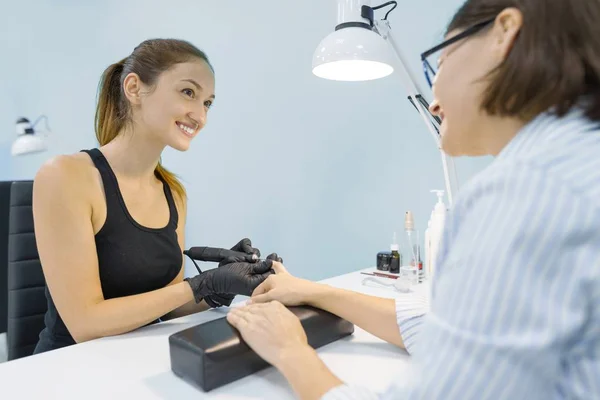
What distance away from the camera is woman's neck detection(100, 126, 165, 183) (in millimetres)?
1045

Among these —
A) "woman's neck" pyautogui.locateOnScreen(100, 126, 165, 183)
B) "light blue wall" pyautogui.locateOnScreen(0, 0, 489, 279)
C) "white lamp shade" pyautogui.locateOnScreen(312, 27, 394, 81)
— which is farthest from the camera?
"light blue wall" pyautogui.locateOnScreen(0, 0, 489, 279)

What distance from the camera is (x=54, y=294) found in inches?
33.6

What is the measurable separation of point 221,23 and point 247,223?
0.91 meters

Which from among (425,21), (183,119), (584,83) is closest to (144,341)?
(183,119)

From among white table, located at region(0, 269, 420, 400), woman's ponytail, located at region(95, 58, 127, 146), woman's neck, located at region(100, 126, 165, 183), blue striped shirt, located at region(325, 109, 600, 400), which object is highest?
woman's ponytail, located at region(95, 58, 127, 146)

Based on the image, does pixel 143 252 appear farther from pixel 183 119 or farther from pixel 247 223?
pixel 247 223

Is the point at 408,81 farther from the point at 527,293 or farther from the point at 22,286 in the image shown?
the point at 22,286

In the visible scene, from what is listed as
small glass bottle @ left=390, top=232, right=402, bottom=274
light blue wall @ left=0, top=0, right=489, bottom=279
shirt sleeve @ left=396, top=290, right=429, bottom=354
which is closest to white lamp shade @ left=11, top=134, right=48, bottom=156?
light blue wall @ left=0, top=0, right=489, bottom=279

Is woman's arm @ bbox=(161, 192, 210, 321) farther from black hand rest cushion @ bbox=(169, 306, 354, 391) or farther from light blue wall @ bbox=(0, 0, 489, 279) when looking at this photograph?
light blue wall @ bbox=(0, 0, 489, 279)

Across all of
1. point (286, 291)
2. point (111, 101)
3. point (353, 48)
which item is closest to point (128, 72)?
point (111, 101)

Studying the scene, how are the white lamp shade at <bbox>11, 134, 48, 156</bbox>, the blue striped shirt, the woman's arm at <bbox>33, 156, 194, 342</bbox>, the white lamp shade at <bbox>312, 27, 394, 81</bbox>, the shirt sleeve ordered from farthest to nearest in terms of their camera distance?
the white lamp shade at <bbox>11, 134, 48, 156</bbox> → the white lamp shade at <bbox>312, 27, 394, 81</bbox> → the woman's arm at <bbox>33, 156, 194, 342</bbox> → the shirt sleeve → the blue striped shirt

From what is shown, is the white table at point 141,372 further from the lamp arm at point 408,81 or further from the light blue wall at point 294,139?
the light blue wall at point 294,139

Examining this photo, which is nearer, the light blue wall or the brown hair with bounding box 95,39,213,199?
the brown hair with bounding box 95,39,213,199

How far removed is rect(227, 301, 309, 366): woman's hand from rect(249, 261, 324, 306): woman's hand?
0.33 feet
